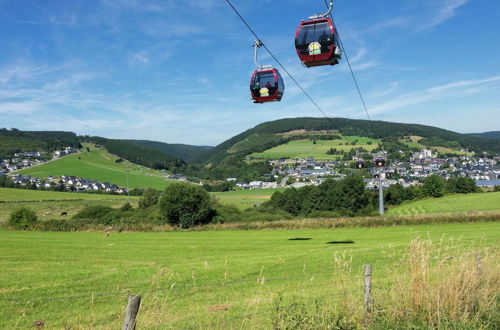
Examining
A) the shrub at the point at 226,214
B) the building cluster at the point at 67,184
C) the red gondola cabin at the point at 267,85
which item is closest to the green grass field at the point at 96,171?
the building cluster at the point at 67,184

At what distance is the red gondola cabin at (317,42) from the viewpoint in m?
13.8

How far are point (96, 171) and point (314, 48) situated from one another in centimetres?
15681

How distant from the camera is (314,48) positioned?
13945 millimetres

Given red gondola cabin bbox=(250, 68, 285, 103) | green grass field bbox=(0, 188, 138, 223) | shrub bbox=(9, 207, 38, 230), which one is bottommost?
green grass field bbox=(0, 188, 138, 223)

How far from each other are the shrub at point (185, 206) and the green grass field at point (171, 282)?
2395cm

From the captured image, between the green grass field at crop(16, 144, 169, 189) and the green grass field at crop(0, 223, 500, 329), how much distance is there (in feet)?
375

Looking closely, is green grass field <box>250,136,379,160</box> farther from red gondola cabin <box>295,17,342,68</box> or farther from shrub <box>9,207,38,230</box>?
red gondola cabin <box>295,17,342,68</box>

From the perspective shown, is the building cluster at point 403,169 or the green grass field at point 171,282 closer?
the green grass field at point 171,282

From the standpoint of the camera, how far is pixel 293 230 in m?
43.6

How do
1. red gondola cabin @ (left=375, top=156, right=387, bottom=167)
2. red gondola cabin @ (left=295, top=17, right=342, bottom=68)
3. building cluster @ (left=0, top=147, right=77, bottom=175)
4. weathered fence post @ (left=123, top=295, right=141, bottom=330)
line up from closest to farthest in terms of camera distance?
1. weathered fence post @ (left=123, top=295, right=141, bottom=330)
2. red gondola cabin @ (left=295, top=17, right=342, bottom=68)
3. red gondola cabin @ (left=375, top=156, right=387, bottom=167)
4. building cluster @ (left=0, top=147, right=77, bottom=175)

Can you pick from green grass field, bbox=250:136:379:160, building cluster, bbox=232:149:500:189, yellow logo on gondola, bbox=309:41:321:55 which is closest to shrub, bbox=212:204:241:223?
yellow logo on gondola, bbox=309:41:321:55

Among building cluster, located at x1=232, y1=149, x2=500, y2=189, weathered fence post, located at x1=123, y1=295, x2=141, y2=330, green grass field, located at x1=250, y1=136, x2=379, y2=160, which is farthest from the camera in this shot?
green grass field, located at x1=250, y1=136, x2=379, y2=160

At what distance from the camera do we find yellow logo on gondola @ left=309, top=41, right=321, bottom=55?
45.5 feet

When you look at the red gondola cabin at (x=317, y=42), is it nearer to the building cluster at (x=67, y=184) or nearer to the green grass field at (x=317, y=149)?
the building cluster at (x=67, y=184)
